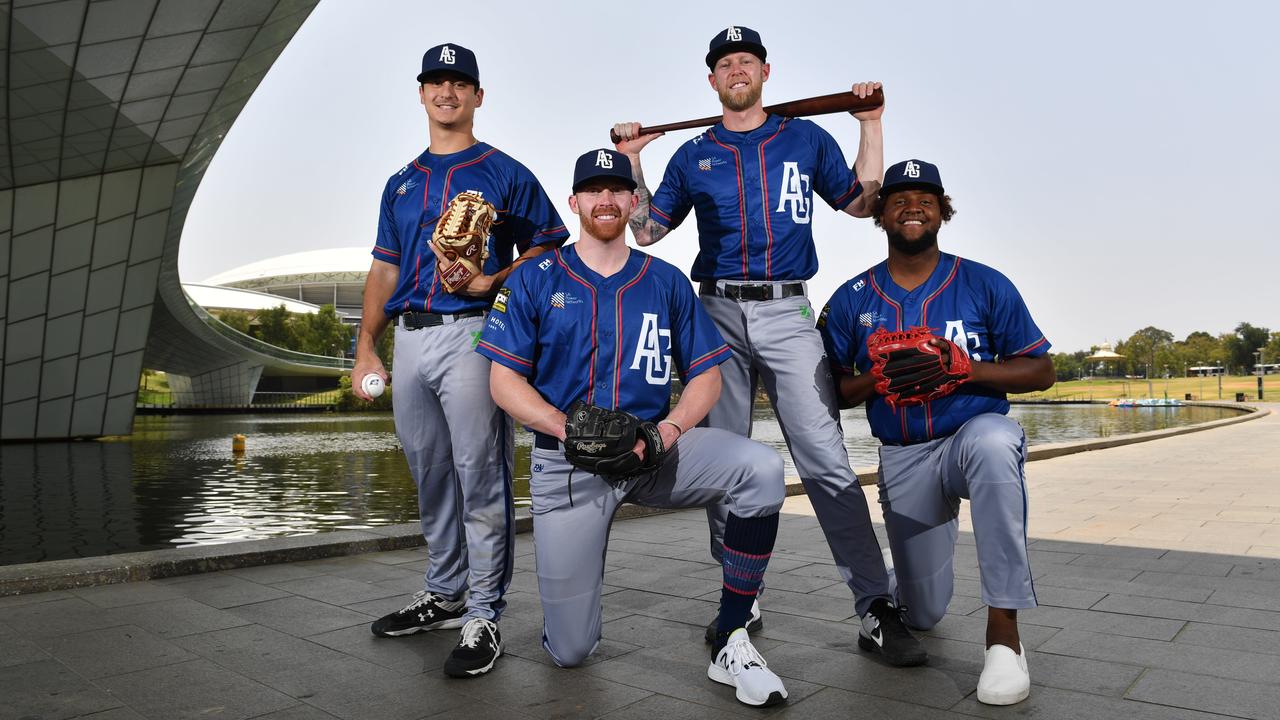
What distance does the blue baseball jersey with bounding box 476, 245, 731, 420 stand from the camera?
10.4 feet

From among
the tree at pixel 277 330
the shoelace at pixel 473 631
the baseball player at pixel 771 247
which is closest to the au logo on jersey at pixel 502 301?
the baseball player at pixel 771 247

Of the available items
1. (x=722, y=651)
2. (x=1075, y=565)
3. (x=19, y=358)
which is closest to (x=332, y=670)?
(x=722, y=651)

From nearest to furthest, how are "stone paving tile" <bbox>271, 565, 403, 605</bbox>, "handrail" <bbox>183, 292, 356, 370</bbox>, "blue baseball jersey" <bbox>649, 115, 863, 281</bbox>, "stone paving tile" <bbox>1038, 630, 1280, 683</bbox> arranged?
"stone paving tile" <bbox>1038, 630, 1280, 683</bbox> → "blue baseball jersey" <bbox>649, 115, 863, 281</bbox> → "stone paving tile" <bbox>271, 565, 403, 605</bbox> → "handrail" <bbox>183, 292, 356, 370</bbox>

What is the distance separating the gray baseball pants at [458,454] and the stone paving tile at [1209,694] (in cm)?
217

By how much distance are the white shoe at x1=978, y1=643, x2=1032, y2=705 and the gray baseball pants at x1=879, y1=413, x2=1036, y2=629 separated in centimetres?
16

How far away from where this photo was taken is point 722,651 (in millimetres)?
2840

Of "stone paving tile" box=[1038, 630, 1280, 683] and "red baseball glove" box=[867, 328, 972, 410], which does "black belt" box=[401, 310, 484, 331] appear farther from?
"stone paving tile" box=[1038, 630, 1280, 683]

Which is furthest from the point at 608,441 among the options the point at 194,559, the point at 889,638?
the point at 194,559

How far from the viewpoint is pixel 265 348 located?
54469 mm

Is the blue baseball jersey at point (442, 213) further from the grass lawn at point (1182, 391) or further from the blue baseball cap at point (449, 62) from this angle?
the grass lawn at point (1182, 391)

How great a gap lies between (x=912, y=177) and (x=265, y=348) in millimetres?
56515

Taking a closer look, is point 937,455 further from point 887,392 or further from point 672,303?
point 672,303

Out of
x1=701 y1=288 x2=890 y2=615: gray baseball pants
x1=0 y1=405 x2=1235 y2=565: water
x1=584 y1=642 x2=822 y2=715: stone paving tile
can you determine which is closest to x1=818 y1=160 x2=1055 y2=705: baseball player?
x1=701 y1=288 x2=890 y2=615: gray baseball pants

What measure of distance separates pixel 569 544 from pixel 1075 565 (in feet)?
10.4
